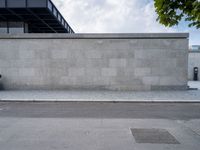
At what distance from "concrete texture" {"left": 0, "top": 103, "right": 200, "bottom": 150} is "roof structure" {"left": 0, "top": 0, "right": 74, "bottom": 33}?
1192 centimetres

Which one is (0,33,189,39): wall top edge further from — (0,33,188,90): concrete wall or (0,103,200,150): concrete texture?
(0,103,200,150): concrete texture

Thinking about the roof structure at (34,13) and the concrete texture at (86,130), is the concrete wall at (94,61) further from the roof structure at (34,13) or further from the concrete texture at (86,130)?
the concrete texture at (86,130)

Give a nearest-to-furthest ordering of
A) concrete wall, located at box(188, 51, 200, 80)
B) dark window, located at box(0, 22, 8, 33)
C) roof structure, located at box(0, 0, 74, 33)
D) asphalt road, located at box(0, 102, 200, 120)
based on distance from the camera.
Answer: asphalt road, located at box(0, 102, 200, 120) → roof structure, located at box(0, 0, 74, 33) → dark window, located at box(0, 22, 8, 33) → concrete wall, located at box(188, 51, 200, 80)

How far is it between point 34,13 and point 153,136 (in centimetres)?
1713

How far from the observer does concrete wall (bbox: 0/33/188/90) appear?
43.6 feet

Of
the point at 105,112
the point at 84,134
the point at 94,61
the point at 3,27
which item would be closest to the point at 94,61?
the point at 94,61

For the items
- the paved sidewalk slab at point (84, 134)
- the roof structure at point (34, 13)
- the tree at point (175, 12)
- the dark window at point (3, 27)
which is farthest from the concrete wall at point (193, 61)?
the dark window at point (3, 27)

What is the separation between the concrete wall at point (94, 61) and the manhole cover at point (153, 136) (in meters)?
8.12

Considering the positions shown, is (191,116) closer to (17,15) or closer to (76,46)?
(76,46)

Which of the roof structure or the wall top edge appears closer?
the wall top edge

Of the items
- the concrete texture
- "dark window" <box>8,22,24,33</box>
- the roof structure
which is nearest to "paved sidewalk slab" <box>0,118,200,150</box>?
the concrete texture

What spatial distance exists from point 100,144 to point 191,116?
4.29m

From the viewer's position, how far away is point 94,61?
1343 cm

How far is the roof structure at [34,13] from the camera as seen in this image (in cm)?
1633
